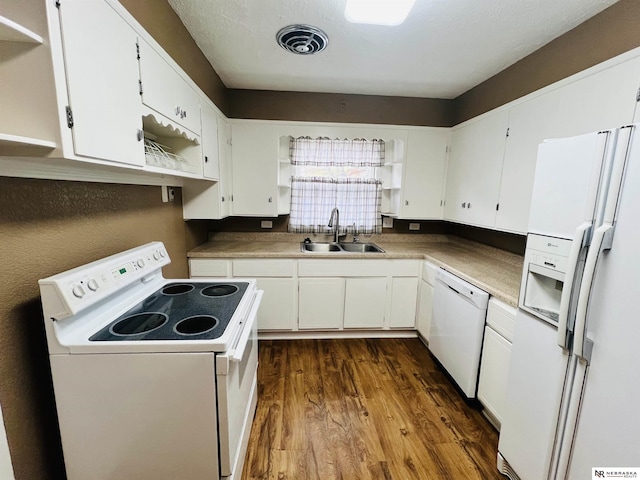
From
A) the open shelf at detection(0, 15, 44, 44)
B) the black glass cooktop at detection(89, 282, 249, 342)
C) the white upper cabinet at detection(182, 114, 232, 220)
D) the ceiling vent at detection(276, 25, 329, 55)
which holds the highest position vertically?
the ceiling vent at detection(276, 25, 329, 55)

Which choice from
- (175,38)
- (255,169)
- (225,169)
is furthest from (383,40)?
(225,169)

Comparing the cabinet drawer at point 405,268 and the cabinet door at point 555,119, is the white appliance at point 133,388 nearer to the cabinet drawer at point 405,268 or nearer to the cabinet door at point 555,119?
the cabinet drawer at point 405,268

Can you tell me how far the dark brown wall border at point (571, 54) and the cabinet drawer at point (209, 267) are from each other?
2.77 meters

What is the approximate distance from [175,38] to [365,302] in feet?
8.23

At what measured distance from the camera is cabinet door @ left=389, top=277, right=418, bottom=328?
2.82 m

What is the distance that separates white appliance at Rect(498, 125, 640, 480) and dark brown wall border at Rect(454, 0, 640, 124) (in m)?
0.87

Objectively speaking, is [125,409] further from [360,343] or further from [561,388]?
[360,343]

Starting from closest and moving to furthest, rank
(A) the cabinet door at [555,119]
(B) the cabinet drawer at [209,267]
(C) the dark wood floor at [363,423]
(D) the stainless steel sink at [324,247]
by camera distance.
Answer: (A) the cabinet door at [555,119] → (C) the dark wood floor at [363,423] → (B) the cabinet drawer at [209,267] → (D) the stainless steel sink at [324,247]

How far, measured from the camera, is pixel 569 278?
3.59 ft

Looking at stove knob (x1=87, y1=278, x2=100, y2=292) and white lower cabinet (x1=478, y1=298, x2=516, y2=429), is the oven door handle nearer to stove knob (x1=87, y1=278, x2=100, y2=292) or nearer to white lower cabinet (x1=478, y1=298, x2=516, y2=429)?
stove knob (x1=87, y1=278, x2=100, y2=292)

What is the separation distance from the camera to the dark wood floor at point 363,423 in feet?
5.09

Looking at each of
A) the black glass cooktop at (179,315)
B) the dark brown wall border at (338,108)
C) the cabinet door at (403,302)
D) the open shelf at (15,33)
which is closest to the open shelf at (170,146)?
the open shelf at (15,33)

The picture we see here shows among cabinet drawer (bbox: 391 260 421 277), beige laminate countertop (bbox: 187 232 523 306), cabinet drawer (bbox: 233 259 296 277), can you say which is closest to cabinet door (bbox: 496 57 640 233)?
beige laminate countertop (bbox: 187 232 523 306)

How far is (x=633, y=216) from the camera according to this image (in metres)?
0.93
